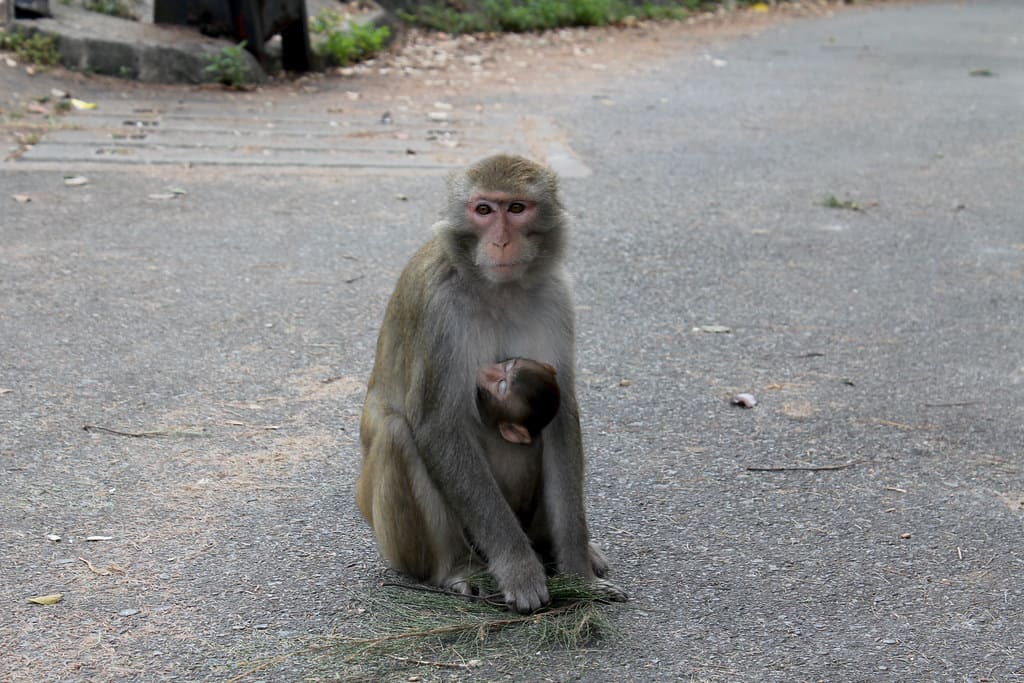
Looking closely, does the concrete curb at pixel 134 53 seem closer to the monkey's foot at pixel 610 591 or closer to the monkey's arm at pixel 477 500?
Answer: the monkey's arm at pixel 477 500

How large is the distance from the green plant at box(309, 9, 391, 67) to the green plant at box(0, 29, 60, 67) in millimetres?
2030

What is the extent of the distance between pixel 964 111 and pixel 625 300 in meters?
5.66

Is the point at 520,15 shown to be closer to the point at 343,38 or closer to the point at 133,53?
the point at 343,38

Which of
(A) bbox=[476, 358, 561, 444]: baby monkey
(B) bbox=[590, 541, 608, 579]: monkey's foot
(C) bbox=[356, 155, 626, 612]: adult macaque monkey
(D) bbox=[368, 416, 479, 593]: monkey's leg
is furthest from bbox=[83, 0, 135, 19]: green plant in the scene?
(B) bbox=[590, 541, 608, 579]: monkey's foot

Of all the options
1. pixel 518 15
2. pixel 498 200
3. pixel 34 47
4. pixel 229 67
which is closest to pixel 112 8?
pixel 34 47

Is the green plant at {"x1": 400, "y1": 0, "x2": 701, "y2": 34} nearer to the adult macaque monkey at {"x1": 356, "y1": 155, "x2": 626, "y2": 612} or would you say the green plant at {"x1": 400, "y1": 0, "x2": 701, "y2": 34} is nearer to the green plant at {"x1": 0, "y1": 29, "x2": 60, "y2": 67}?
the green plant at {"x1": 0, "y1": 29, "x2": 60, "y2": 67}

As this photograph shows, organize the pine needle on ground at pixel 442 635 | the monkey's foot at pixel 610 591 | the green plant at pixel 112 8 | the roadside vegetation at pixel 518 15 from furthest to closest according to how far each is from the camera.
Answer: the roadside vegetation at pixel 518 15 < the green plant at pixel 112 8 < the monkey's foot at pixel 610 591 < the pine needle on ground at pixel 442 635

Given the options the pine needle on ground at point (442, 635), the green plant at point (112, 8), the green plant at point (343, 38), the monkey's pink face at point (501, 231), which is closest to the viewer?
the pine needle on ground at point (442, 635)

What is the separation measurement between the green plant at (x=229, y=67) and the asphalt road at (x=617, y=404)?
527 mm

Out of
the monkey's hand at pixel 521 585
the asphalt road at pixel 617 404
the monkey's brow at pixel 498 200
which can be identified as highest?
the monkey's brow at pixel 498 200

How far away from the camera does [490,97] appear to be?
9.87 m

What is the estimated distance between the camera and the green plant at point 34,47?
915cm

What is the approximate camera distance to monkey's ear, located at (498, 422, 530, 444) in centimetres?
325

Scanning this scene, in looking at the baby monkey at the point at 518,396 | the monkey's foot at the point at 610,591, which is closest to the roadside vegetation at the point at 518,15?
the baby monkey at the point at 518,396
